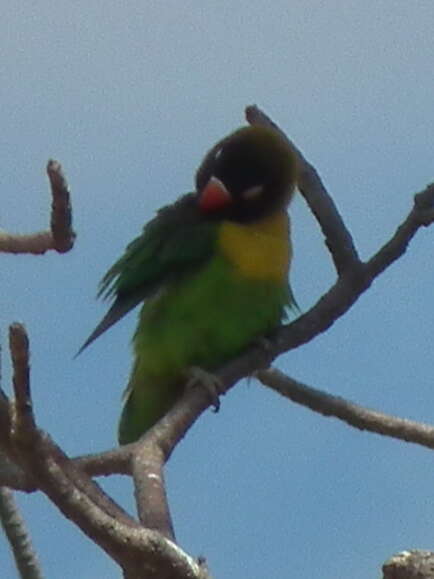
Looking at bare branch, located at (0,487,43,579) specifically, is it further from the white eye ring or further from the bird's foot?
the white eye ring

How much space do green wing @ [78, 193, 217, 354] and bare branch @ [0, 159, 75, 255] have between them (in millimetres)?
929

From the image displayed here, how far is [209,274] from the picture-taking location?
3.78m

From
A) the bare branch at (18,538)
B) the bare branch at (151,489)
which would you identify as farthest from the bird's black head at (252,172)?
the bare branch at (151,489)

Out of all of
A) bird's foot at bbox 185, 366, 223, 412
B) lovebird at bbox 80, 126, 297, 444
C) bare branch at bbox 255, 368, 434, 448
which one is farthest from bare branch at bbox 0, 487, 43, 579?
bare branch at bbox 255, 368, 434, 448

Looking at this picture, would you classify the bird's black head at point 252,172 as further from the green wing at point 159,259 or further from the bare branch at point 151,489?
the bare branch at point 151,489

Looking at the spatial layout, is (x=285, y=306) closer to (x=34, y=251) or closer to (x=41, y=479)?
(x=34, y=251)

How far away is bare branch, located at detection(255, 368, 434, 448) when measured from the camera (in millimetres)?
3395

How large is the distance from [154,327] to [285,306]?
0.37 metres

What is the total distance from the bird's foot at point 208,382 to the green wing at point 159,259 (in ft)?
1.02

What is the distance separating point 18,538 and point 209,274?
877mm

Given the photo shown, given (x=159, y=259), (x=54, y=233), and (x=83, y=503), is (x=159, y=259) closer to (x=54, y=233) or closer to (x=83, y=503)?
(x=54, y=233)

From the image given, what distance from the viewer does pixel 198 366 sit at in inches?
144

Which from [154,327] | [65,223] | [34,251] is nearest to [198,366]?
[154,327]

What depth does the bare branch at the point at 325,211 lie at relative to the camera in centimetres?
337
